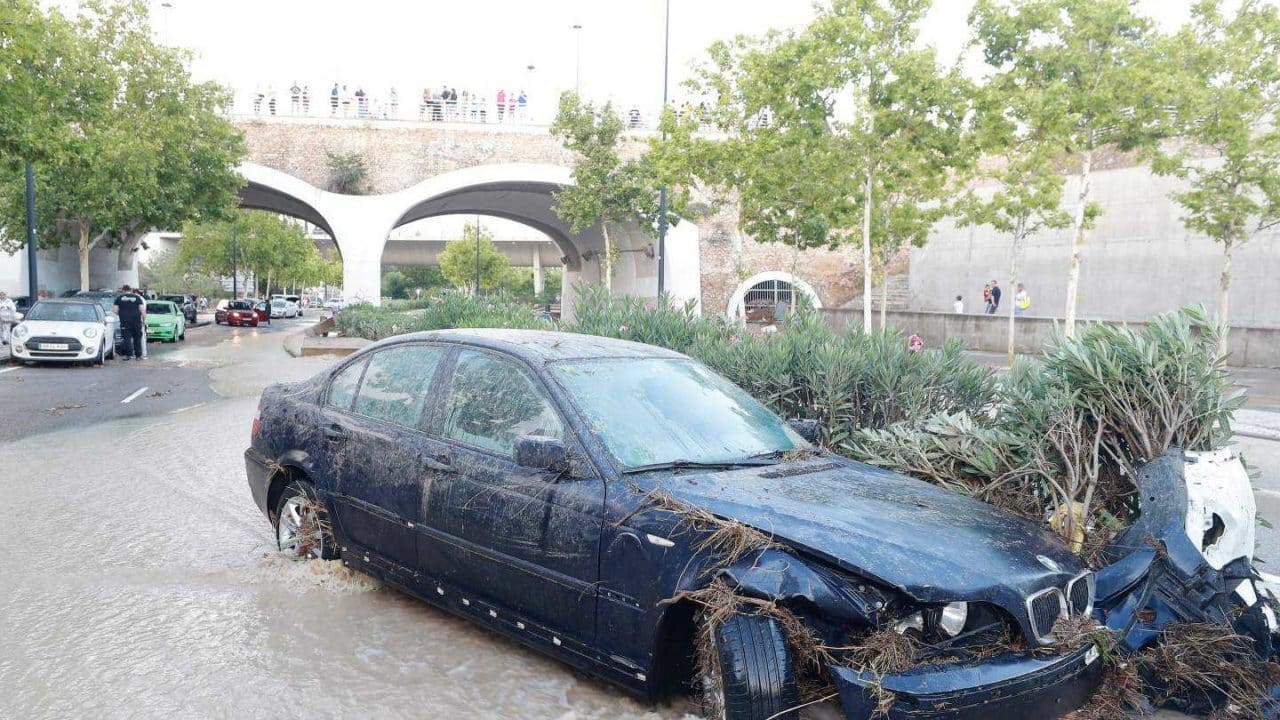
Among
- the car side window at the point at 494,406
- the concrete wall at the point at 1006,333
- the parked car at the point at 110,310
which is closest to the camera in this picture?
the car side window at the point at 494,406

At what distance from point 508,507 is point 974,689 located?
201 centimetres

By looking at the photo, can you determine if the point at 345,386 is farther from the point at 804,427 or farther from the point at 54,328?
the point at 54,328

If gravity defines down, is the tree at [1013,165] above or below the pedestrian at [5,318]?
above

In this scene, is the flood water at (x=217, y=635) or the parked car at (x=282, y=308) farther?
the parked car at (x=282, y=308)

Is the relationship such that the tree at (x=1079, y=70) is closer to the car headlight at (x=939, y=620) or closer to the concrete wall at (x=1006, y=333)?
the concrete wall at (x=1006, y=333)

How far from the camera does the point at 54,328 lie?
2011 cm

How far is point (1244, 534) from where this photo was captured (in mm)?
3939

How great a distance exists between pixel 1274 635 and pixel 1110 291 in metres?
30.3

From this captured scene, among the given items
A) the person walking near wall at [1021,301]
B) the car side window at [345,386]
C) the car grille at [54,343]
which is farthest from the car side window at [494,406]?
the person walking near wall at [1021,301]

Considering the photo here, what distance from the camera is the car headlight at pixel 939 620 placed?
3.14 meters

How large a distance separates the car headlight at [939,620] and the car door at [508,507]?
1.22m

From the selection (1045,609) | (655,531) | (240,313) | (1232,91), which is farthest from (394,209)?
(1045,609)

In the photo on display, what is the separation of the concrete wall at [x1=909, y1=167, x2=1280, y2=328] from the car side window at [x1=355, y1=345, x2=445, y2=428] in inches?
864

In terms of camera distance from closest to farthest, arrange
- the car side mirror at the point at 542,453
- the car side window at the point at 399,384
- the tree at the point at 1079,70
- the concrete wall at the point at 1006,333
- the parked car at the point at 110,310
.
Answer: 1. the car side mirror at the point at 542,453
2. the car side window at the point at 399,384
3. the tree at the point at 1079,70
4. the concrete wall at the point at 1006,333
5. the parked car at the point at 110,310
